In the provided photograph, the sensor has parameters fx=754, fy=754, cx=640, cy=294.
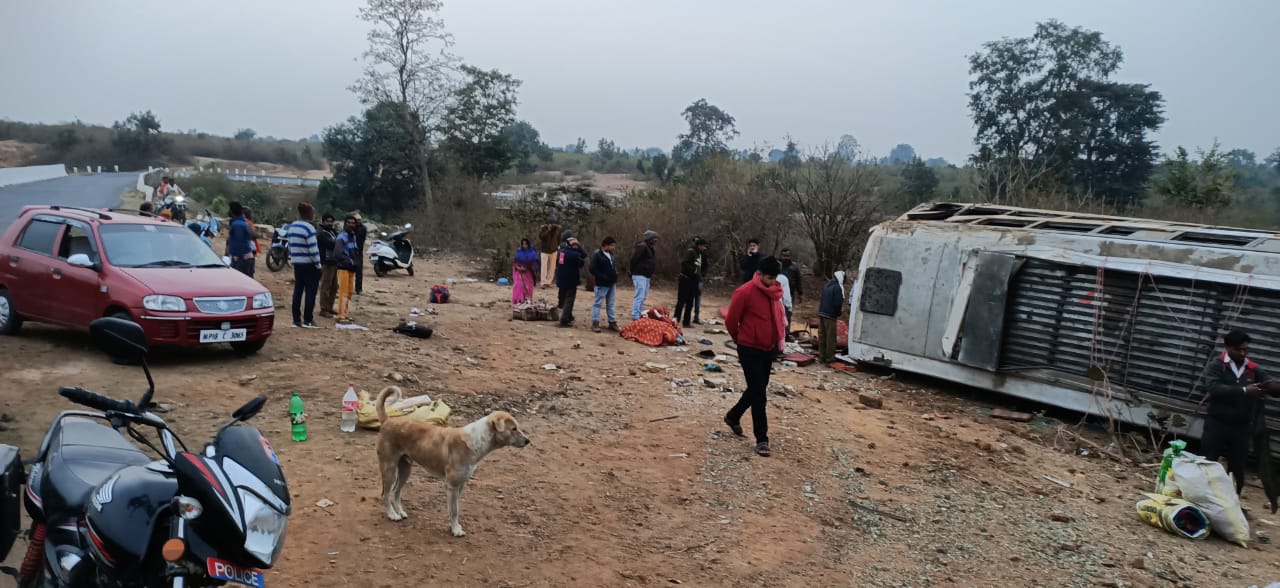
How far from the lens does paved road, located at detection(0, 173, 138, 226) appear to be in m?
23.1

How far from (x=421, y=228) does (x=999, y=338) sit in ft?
73.1

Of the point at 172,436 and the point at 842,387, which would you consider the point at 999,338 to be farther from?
the point at 172,436

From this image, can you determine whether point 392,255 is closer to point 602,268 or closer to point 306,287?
point 602,268

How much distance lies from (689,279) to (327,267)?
236 inches

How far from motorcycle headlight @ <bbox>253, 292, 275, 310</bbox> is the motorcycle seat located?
5217 mm

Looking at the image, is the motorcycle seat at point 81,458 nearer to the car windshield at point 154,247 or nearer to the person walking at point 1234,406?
the car windshield at point 154,247

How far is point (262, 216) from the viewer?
30.4 metres

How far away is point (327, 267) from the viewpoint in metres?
11.1

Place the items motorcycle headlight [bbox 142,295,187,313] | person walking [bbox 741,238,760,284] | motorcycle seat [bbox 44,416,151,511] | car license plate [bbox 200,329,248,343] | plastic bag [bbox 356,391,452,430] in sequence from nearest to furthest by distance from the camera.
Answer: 1. motorcycle seat [bbox 44,416,151,511]
2. plastic bag [bbox 356,391,452,430]
3. motorcycle headlight [bbox 142,295,187,313]
4. car license plate [bbox 200,329,248,343]
5. person walking [bbox 741,238,760,284]

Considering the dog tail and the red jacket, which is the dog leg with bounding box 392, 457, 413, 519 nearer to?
the dog tail

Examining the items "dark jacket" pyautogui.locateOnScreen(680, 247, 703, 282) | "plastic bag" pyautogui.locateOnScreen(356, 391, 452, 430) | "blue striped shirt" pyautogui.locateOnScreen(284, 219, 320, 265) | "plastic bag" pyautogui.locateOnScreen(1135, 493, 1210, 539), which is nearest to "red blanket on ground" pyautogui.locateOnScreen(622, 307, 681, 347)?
"dark jacket" pyautogui.locateOnScreen(680, 247, 703, 282)

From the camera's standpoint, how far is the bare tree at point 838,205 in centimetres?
1806

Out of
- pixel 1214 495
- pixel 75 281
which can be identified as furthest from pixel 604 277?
pixel 1214 495

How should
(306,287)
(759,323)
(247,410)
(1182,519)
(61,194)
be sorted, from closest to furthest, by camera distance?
(247,410) < (1182,519) < (759,323) < (306,287) < (61,194)
